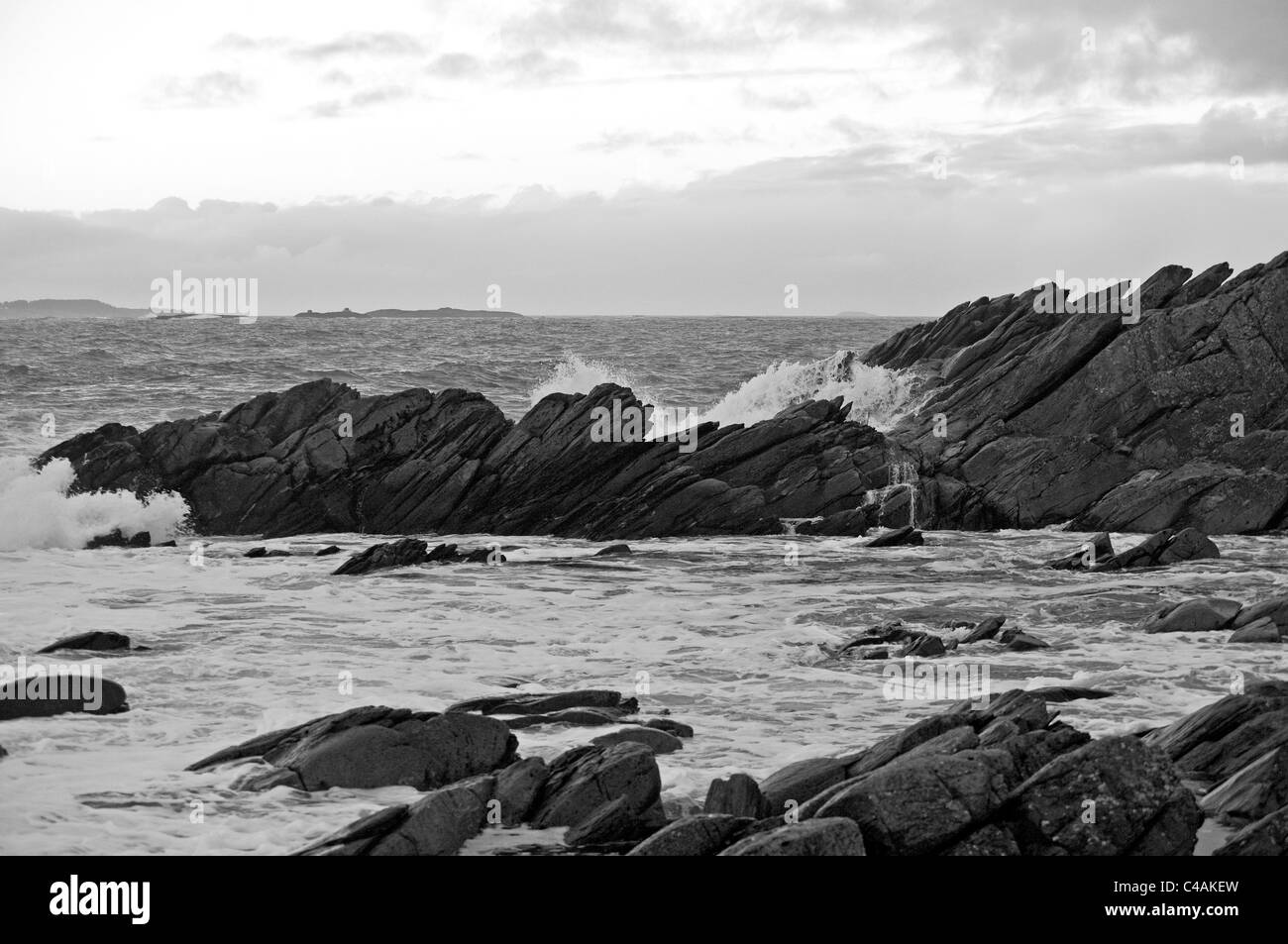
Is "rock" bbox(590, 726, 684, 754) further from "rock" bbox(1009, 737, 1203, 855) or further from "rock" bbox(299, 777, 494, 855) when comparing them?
"rock" bbox(1009, 737, 1203, 855)

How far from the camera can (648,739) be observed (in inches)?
569

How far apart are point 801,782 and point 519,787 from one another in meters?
2.71

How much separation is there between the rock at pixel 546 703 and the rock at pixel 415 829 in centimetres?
418

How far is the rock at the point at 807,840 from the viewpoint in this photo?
976 cm

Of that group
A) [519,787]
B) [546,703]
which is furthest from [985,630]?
[519,787]

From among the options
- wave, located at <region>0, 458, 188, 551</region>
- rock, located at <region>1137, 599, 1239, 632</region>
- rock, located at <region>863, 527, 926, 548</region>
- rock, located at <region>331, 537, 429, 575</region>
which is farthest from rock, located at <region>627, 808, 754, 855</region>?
wave, located at <region>0, 458, 188, 551</region>

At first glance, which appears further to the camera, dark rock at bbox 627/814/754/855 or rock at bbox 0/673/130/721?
rock at bbox 0/673/130/721

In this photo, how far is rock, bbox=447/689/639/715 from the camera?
52.1 ft

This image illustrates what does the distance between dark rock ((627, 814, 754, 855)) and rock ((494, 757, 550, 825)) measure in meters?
1.86

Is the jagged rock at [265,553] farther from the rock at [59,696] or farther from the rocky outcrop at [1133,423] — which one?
the rocky outcrop at [1133,423]

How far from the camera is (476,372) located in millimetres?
61406
